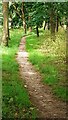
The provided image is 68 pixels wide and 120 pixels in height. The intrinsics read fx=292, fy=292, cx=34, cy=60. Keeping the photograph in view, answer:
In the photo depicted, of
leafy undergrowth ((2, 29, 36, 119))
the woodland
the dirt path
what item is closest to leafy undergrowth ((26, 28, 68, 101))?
the woodland

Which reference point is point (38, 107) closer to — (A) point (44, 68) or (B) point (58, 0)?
(A) point (44, 68)

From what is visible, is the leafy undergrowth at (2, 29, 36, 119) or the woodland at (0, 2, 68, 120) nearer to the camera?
the leafy undergrowth at (2, 29, 36, 119)

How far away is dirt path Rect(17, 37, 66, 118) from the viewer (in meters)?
8.46

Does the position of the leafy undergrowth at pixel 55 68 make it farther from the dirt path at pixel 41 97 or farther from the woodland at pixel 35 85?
the dirt path at pixel 41 97

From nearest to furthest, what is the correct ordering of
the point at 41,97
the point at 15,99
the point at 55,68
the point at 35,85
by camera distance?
the point at 15,99, the point at 41,97, the point at 35,85, the point at 55,68

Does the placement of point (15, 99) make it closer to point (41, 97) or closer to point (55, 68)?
point (41, 97)

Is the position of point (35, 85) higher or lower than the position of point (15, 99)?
lower

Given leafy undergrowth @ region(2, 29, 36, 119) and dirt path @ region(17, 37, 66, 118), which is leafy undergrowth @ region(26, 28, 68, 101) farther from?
leafy undergrowth @ region(2, 29, 36, 119)

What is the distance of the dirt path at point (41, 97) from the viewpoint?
846 centimetres

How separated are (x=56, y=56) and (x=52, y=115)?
10.1m

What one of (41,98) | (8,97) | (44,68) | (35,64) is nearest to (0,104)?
(8,97)

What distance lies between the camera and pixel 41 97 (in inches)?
390

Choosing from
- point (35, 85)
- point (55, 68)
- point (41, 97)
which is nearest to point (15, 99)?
point (41, 97)

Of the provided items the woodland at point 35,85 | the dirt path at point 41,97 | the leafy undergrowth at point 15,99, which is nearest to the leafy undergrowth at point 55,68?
the woodland at point 35,85
